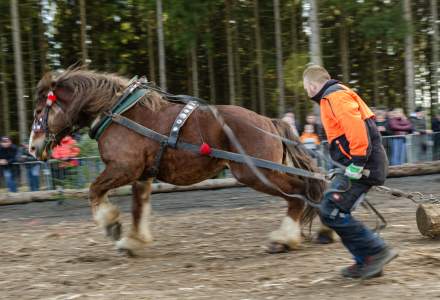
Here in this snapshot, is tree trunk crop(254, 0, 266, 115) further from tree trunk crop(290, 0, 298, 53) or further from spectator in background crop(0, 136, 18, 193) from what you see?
spectator in background crop(0, 136, 18, 193)

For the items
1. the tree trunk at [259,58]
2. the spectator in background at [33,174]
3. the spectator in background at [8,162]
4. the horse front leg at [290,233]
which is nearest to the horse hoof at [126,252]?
the horse front leg at [290,233]

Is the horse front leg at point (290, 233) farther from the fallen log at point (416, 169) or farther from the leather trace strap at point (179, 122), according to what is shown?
the fallen log at point (416, 169)

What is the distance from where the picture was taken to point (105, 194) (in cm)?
600

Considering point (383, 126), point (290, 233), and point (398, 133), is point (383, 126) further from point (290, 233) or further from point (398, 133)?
point (290, 233)

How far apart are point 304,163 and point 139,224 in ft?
6.19

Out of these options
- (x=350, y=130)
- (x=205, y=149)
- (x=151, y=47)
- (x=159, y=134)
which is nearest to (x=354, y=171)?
(x=350, y=130)

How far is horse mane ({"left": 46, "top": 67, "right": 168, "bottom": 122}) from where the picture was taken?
6.18 metres

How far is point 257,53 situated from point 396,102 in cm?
740

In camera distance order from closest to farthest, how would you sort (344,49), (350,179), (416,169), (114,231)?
(350,179), (114,231), (416,169), (344,49)

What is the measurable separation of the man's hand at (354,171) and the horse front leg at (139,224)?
8.08ft

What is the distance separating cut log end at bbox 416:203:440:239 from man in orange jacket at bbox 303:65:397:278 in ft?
4.34

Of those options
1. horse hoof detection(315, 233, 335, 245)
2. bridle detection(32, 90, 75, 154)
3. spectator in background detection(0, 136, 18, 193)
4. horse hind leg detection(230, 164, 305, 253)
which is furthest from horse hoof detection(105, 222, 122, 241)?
spectator in background detection(0, 136, 18, 193)

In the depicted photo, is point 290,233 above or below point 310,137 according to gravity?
below

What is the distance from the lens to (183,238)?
23.3 feet
